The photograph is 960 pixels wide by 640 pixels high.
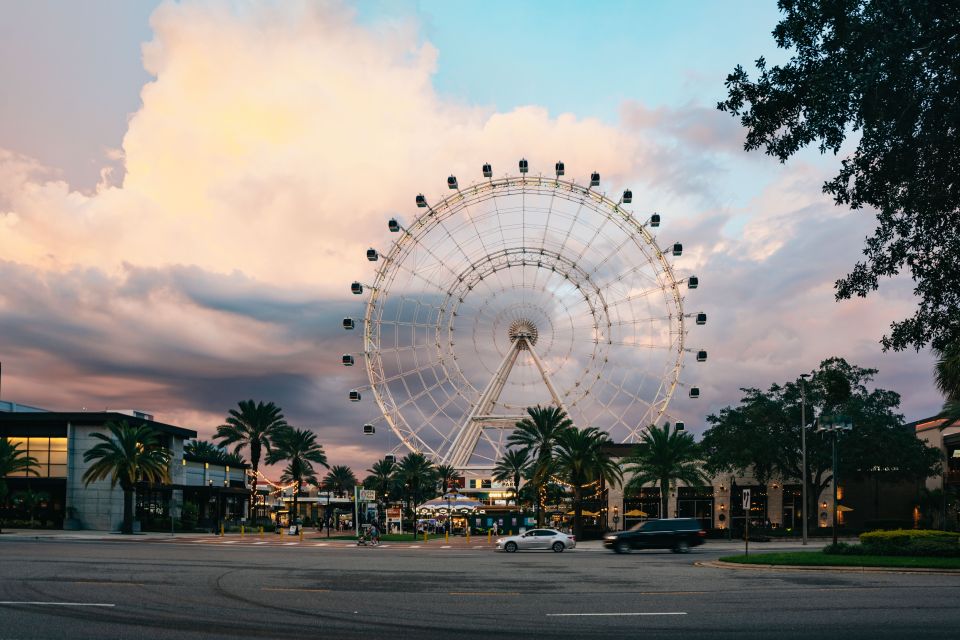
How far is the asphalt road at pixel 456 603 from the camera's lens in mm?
14555

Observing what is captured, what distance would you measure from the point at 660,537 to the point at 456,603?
3098 cm

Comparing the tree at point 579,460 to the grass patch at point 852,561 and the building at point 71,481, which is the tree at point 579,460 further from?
the grass patch at point 852,561

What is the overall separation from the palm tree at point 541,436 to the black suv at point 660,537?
81.8 feet

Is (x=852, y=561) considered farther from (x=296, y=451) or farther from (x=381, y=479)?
(x=381, y=479)

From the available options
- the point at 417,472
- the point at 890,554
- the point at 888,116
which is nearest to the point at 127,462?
the point at 417,472

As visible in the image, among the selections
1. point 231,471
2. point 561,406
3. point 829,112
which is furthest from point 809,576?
point 231,471

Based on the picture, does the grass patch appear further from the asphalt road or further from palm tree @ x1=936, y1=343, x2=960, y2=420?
palm tree @ x1=936, y1=343, x2=960, y2=420

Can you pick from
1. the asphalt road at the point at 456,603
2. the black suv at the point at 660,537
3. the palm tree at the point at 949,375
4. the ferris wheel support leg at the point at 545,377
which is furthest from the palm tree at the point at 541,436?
the asphalt road at the point at 456,603

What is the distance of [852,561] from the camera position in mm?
31734

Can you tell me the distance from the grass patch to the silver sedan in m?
16.8

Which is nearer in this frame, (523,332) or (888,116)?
(888,116)

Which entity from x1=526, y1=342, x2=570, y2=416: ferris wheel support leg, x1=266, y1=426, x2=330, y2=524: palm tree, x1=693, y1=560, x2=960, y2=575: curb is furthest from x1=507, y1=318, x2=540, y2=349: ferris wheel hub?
x1=693, y1=560, x2=960, y2=575: curb

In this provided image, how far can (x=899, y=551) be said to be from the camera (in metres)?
33.6

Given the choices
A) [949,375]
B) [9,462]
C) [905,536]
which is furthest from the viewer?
[9,462]
